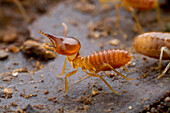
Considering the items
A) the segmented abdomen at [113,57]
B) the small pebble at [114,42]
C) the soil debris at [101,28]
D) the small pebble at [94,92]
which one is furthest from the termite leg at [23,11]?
the small pebble at [94,92]

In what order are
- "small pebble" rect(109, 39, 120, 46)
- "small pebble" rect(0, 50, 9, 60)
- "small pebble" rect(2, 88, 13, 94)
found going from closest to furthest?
"small pebble" rect(2, 88, 13, 94)
"small pebble" rect(0, 50, 9, 60)
"small pebble" rect(109, 39, 120, 46)

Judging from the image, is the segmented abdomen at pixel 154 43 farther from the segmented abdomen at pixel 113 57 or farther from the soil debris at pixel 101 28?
the soil debris at pixel 101 28

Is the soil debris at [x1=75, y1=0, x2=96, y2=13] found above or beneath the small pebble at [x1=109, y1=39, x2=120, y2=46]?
above

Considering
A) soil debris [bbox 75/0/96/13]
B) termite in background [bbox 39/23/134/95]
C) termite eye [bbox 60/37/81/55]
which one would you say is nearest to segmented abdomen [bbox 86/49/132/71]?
termite in background [bbox 39/23/134/95]

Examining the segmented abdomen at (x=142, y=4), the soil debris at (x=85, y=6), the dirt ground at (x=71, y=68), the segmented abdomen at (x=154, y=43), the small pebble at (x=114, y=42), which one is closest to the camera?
the dirt ground at (x=71, y=68)

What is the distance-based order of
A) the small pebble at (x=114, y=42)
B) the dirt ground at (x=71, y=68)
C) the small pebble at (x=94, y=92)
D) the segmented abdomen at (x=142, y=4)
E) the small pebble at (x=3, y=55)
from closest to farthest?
1. the dirt ground at (x=71, y=68)
2. the small pebble at (x=94, y=92)
3. the small pebble at (x=3, y=55)
4. the small pebble at (x=114, y=42)
5. the segmented abdomen at (x=142, y=4)

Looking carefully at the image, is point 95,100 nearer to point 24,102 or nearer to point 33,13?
point 24,102

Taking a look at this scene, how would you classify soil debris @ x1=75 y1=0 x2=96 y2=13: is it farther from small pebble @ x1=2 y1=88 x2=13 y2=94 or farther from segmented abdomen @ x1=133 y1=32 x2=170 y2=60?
small pebble @ x1=2 y1=88 x2=13 y2=94

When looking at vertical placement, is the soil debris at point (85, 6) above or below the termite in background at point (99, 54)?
above

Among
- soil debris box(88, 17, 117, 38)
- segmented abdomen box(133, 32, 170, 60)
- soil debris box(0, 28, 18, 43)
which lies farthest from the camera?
soil debris box(0, 28, 18, 43)
